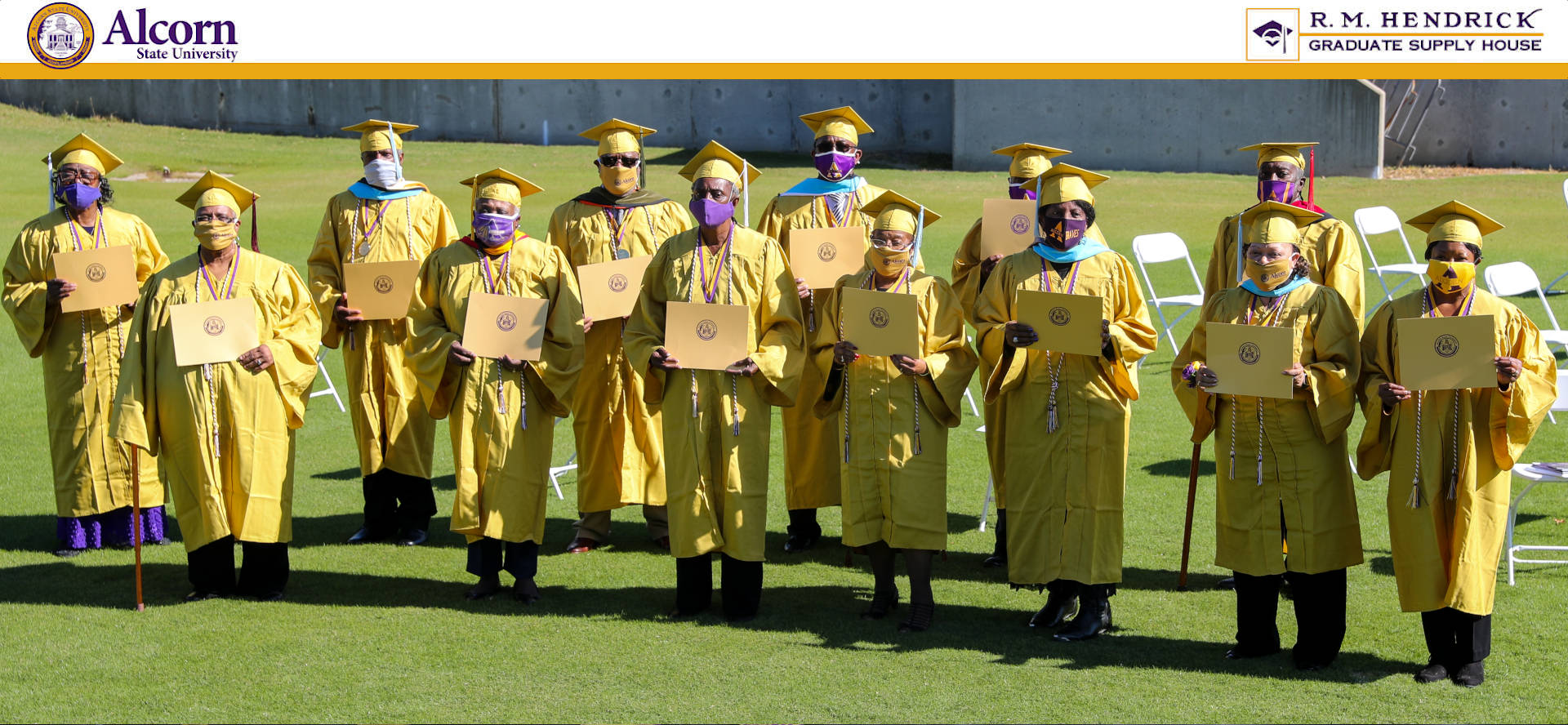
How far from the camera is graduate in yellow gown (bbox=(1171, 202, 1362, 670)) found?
6.78 m

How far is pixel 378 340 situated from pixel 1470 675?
6.41 meters

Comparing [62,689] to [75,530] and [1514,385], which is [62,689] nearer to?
[75,530]

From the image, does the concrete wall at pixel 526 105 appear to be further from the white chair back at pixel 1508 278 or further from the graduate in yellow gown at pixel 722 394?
the graduate in yellow gown at pixel 722 394

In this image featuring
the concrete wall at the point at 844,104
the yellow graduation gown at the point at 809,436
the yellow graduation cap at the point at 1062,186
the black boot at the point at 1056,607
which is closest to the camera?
the yellow graduation cap at the point at 1062,186

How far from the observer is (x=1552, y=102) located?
2770cm

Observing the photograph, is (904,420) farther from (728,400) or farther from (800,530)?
(800,530)

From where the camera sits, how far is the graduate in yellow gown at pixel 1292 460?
267 inches

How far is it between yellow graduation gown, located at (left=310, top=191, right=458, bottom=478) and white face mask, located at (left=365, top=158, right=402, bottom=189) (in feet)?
0.40

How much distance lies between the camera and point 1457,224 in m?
6.57

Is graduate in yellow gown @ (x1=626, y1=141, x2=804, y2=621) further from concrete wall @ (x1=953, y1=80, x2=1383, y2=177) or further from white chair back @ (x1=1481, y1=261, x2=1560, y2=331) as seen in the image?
concrete wall @ (x1=953, y1=80, x2=1383, y2=177)

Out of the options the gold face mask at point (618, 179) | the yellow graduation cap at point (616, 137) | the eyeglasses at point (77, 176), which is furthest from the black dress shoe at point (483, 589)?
the eyeglasses at point (77, 176)

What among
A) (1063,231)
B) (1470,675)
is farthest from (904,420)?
(1470,675)

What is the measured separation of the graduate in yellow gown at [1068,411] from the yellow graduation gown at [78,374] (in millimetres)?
5346

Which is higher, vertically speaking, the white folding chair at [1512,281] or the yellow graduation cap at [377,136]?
the yellow graduation cap at [377,136]
